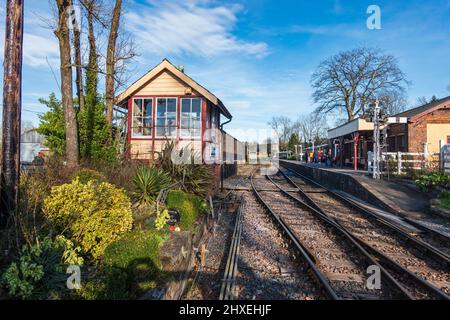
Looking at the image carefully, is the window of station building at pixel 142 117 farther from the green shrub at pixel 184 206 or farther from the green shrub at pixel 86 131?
the green shrub at pixel 184 206

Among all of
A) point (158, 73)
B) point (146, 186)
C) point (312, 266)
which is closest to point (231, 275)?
point (312, 266)

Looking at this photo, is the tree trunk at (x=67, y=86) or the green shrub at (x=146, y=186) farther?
the tree trunk at (x=67, y=86)

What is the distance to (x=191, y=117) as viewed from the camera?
15.1 m

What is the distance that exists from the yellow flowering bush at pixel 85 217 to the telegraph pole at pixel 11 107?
1.89 feet

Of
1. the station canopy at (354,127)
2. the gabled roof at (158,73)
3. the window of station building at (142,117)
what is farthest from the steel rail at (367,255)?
the station canopy at (354,127)

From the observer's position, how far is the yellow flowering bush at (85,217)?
422cm

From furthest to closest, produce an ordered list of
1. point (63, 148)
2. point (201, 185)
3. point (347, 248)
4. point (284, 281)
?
point (63, 148) → point (201, 185) → point (347, 248) → point (284, 281)

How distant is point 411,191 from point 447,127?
36.9 ft

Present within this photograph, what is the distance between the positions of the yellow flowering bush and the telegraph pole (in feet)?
1.89

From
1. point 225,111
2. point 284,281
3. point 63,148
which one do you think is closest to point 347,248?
point 284,281

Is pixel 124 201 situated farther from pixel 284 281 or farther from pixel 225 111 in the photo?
pixel 225 111

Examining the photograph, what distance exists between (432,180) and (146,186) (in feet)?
34.2

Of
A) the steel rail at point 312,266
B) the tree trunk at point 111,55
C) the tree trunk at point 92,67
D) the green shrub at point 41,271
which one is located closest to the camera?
the green shrub at point 41,271

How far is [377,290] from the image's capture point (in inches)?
178
